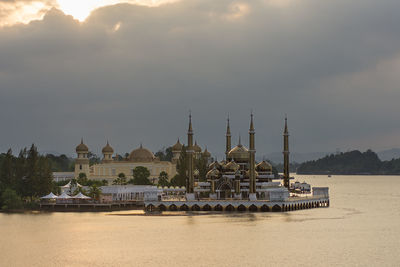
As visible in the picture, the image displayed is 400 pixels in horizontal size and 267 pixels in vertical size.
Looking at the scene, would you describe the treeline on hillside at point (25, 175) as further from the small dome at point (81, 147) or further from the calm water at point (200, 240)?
the small dome at point (81, 147)

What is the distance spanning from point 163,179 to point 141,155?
1200cm

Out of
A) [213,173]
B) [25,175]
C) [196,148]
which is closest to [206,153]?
[196,148]

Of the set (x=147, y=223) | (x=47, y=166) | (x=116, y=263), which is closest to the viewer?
(x=116, y=263)

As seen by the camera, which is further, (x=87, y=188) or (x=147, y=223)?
(x=87, y=188)

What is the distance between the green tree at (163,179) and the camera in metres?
131

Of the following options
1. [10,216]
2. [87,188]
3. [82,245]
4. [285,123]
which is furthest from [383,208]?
[82,245]

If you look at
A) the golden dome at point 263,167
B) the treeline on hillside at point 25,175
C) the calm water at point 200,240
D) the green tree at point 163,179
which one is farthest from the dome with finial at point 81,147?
the calm water at point 200,240

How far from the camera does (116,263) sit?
55375 millimetres

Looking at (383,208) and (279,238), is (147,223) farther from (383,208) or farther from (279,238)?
(383,208)

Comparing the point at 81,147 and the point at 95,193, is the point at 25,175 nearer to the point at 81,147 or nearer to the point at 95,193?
the point at 95,193

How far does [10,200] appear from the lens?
102562mm

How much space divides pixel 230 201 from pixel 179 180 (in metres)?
23.8

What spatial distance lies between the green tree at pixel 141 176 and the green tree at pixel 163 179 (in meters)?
2.18

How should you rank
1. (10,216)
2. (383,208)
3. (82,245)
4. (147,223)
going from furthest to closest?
1. (383,208)
2. (10,216)
3. (147,223)
4. (82,245)
